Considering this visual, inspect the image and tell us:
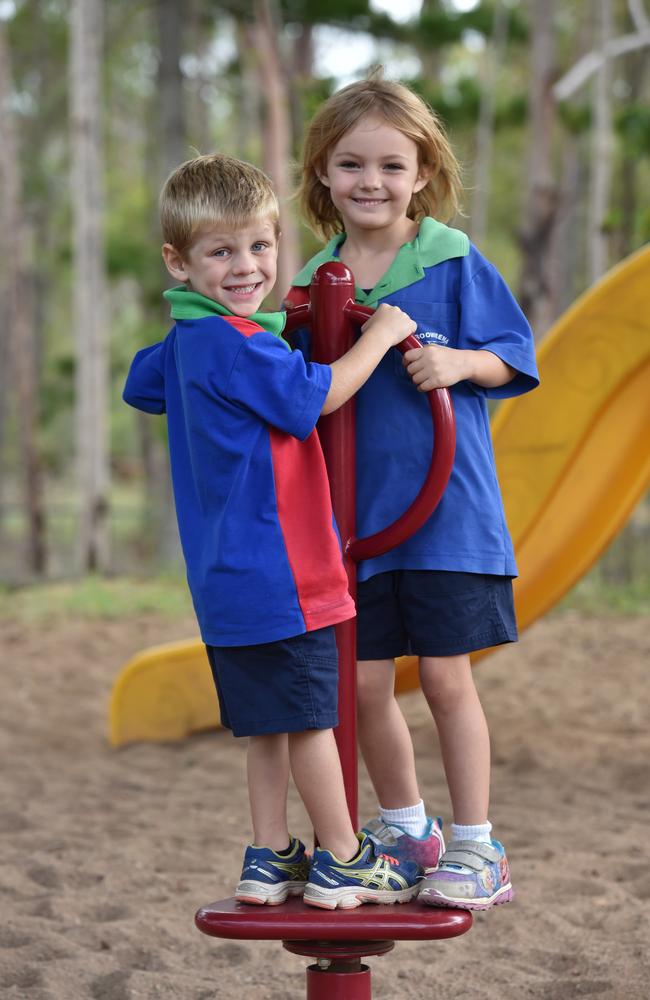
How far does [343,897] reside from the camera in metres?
2.00

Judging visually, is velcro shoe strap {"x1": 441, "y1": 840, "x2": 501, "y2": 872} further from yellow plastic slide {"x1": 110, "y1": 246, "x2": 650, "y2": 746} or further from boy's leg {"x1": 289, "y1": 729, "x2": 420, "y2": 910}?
yellow plastic slide {"x1": 110, "y1": 246, "x2": 650, "y2": 746}

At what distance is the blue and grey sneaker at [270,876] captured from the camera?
205cm

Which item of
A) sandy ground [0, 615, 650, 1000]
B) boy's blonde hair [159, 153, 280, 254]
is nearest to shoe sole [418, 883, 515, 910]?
sandy ground [0, 615, 650, 1000]

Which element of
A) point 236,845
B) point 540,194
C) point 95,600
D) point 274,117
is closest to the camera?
point 236,845

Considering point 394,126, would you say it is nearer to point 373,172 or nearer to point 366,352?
point 373,172

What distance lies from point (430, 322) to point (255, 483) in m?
0.48

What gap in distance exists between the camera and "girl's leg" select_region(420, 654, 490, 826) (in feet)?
7.09

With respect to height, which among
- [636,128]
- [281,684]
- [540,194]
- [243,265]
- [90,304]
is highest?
[636,128]

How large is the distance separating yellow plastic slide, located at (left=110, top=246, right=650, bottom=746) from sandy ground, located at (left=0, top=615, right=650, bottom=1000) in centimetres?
78

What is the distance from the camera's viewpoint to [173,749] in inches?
216

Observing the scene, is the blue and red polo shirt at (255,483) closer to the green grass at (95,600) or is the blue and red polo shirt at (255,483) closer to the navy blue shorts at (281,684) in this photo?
the navy blue shorts at (281,684)

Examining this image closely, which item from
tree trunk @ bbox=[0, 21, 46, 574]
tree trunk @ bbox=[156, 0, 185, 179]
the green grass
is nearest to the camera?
the green grass

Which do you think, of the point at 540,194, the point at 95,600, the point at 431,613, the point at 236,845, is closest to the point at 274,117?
the point at 540,194

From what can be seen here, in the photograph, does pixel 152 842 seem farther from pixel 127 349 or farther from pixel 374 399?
pixel 127 349
